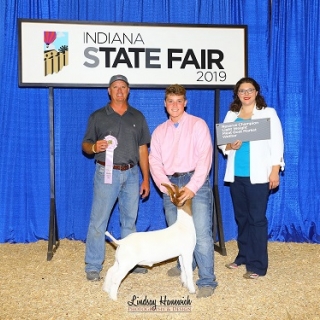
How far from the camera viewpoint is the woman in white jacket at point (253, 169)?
377 cm

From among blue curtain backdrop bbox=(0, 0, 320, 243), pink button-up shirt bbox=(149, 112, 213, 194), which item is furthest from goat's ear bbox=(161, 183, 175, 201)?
blue curtain backdrop bbox=(0, 0, 320, 243)

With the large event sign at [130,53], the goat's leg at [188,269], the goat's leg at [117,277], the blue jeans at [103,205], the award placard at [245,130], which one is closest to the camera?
the goat's leg at [117,277]

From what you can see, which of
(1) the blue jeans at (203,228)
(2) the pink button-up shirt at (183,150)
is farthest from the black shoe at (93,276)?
(2) the pink button-up shirt at (183,150)

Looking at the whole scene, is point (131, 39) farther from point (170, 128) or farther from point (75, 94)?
point (170, 128)

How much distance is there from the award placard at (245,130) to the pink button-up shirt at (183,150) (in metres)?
0.40

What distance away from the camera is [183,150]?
3457 mm

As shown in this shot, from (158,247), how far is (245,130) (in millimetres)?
1137

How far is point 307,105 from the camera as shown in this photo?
5.19 metres

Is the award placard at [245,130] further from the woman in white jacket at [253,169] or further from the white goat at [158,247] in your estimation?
the white goat at [158,247]

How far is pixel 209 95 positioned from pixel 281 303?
7.79ft

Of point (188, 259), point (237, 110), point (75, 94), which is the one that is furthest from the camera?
point (75, 94)

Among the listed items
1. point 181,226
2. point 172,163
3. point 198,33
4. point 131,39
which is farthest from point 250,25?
point 181,226

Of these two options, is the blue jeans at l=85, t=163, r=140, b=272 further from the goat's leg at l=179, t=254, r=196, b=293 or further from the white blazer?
the white blazer

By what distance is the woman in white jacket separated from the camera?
12.4ft
